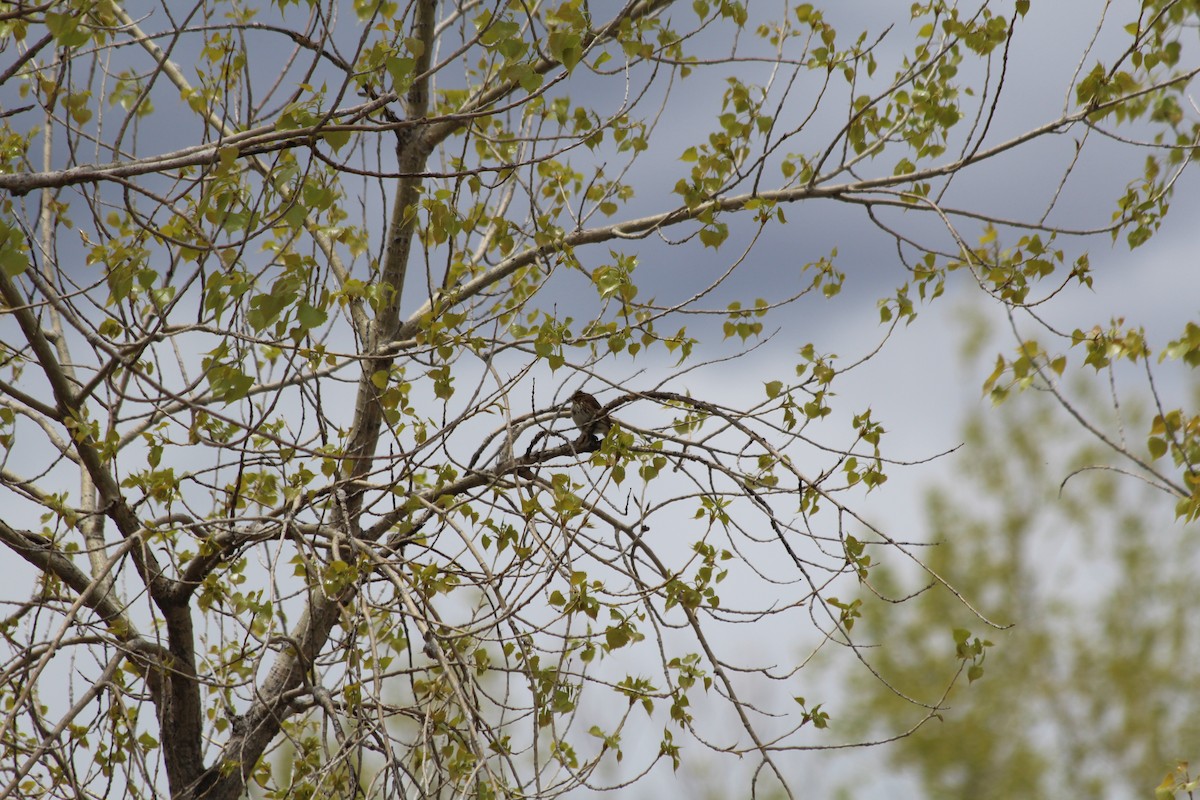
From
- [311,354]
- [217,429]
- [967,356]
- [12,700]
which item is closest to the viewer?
[311,354]

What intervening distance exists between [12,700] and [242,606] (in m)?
1.22

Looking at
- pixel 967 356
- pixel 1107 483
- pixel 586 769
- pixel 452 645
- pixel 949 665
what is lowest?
pixel 586 769

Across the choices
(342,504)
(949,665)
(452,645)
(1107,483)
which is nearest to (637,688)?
(452,645)

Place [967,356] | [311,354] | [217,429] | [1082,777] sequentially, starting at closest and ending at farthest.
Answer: [311,354], [217,429], [1082,777], [967,356]

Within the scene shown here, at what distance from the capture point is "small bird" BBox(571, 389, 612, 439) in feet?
11.7

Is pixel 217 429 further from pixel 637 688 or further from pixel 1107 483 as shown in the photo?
pixel 1107 483

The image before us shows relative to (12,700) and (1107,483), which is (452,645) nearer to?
(12,700)

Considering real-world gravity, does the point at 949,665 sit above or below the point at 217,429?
above

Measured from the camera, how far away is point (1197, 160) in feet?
13.1

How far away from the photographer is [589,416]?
3.57 meters

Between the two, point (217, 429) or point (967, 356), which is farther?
point (967, 356)

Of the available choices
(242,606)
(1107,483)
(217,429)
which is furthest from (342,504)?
(1107,483)

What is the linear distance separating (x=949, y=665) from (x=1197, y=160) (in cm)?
960

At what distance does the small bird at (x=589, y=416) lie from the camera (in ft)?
11.7
